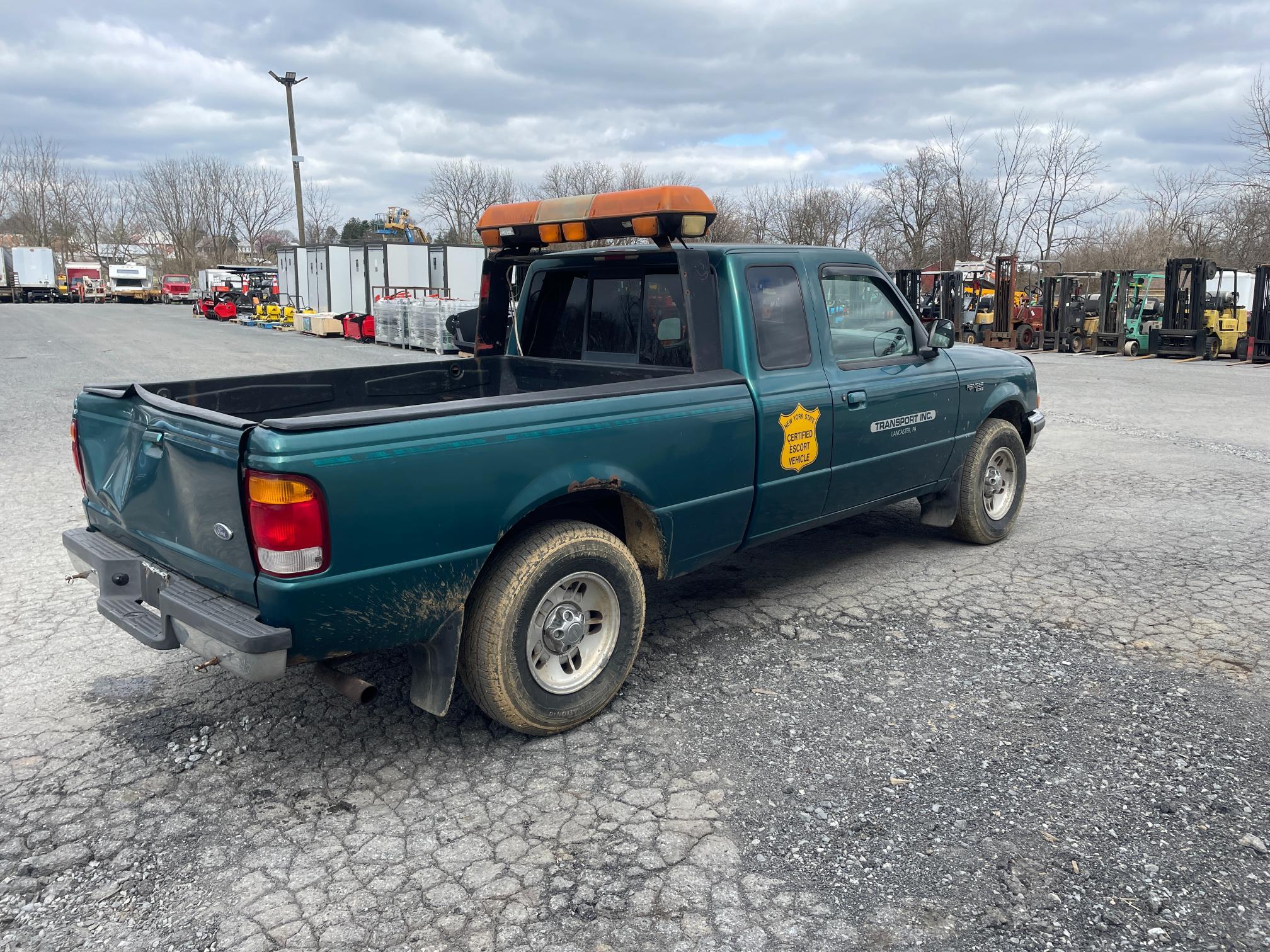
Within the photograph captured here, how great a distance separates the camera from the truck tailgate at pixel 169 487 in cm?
292

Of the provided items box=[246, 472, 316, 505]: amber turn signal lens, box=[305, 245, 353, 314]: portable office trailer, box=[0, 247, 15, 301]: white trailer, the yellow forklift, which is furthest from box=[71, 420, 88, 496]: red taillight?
box=[0, 247, 15, 301]: white trailer

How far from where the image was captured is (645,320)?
4.62 m

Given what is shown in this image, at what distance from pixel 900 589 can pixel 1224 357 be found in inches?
883

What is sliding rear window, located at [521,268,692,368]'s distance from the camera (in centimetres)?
448

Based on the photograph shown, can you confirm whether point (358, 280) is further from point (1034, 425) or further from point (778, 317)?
point (778, 317)

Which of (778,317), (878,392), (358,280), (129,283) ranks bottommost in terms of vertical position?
(878,392)

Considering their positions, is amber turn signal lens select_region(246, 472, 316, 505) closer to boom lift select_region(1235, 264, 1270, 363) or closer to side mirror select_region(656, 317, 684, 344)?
side mirror select_region(656, 317, 684, 344)

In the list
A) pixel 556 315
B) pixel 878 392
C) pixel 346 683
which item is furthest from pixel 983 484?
pixel 346 683

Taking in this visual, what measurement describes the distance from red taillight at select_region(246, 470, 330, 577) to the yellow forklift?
24.0 metres

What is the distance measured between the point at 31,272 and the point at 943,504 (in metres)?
66.8

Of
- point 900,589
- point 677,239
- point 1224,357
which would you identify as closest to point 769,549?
point 900,589

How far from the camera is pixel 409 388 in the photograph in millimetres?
4977

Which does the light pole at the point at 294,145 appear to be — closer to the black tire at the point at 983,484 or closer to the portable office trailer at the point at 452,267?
the portable office trailer at the point at 452,267

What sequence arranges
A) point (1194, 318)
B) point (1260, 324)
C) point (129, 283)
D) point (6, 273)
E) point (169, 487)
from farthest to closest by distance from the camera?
point (129, 283) < point (6, 273) < point (1194, 318) < point (1260, 324) < point (169, 487)
